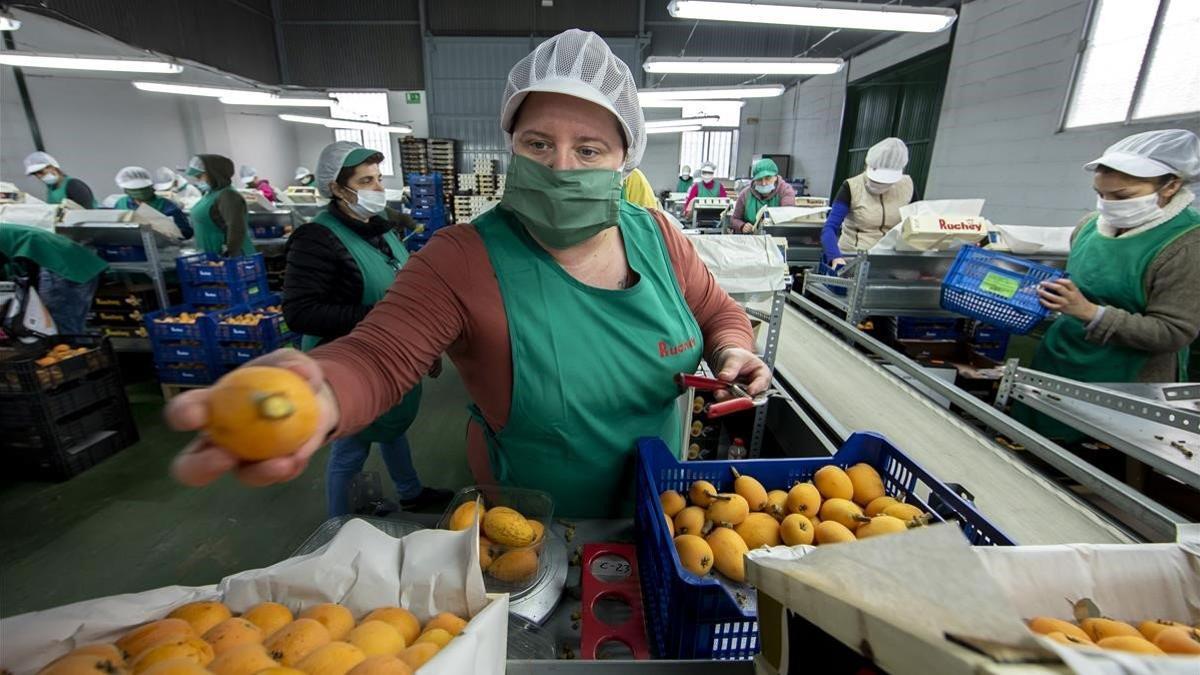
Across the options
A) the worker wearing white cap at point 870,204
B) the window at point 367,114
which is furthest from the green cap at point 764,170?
the window at point 367,114

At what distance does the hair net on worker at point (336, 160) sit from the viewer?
253 cm

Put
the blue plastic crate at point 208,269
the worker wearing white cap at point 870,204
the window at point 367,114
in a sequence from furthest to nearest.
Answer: the window at point 367,114 < the blue plastic crate at point 208,269 < the worker wearing white cap at point 870,204

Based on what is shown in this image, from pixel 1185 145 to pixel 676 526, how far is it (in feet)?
8.98

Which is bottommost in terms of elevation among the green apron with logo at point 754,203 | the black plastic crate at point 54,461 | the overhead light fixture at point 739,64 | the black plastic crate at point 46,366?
the black plastic crate at point 54,461

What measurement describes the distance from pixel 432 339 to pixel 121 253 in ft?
19.6

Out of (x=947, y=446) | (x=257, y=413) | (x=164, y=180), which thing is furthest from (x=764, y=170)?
(x=164, y=180)

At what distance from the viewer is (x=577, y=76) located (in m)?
1.18

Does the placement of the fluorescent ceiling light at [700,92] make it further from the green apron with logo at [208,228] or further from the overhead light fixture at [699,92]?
the green apron with logo at [208,228]

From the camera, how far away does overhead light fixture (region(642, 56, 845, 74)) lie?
6.50m

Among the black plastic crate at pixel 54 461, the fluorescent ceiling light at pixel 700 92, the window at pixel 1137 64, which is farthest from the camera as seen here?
the fluorescent ceiling light at pixel 700 92

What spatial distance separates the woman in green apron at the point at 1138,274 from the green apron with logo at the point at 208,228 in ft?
22.1

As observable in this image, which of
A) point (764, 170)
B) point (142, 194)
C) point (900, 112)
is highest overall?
point (900, 112)

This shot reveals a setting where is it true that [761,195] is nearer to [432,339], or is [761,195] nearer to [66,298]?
[432,339]

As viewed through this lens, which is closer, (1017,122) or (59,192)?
(59,192)
